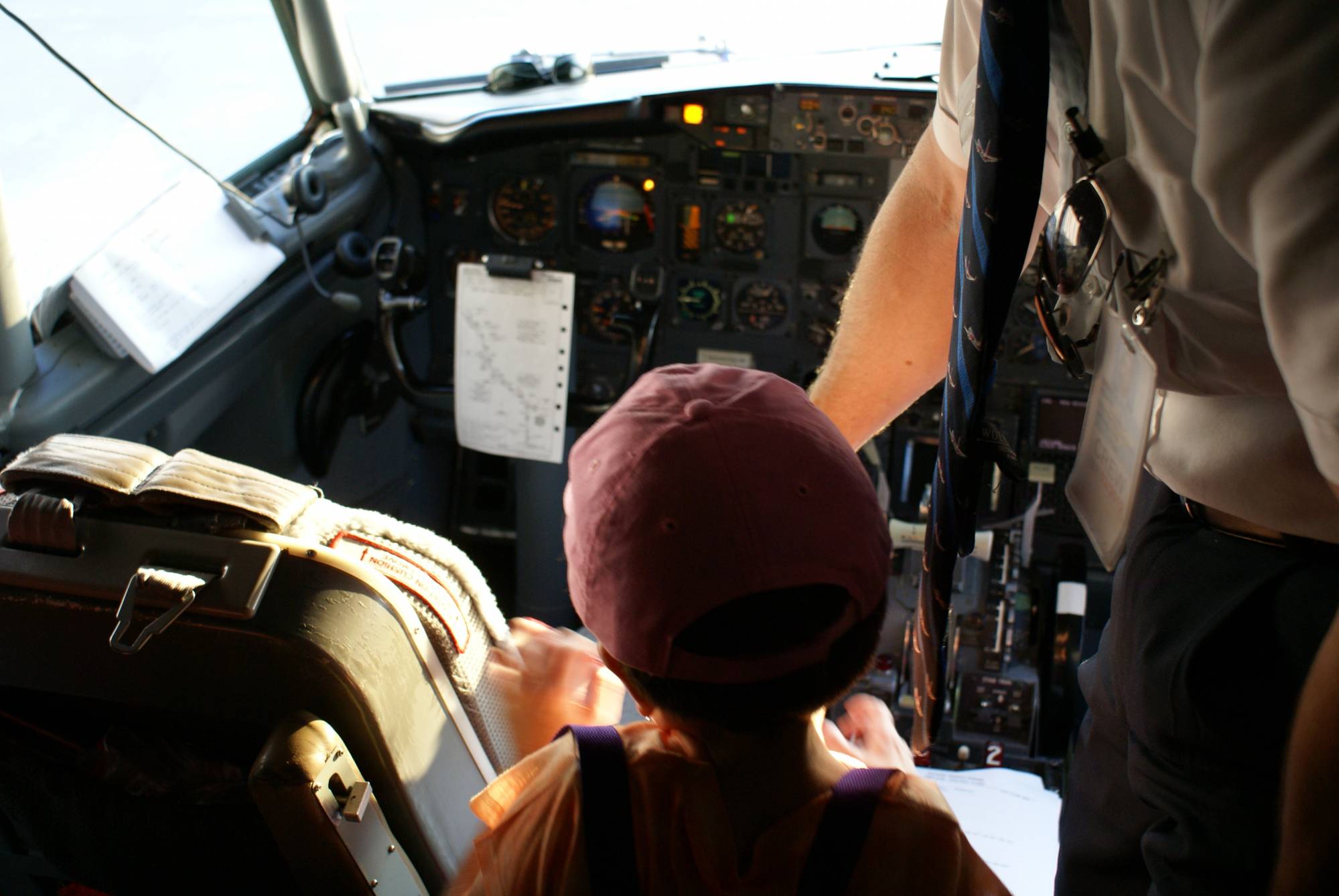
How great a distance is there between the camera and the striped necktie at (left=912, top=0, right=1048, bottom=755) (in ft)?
1.87

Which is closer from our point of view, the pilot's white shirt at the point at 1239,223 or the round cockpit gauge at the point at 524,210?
the pilot's white shirt at the point at 1239,223

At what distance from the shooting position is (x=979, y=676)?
2.24 m

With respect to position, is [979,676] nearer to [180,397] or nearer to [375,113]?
[180,397]

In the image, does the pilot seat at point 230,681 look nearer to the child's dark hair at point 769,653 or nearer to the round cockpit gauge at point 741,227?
the child's dark hair at point 769,653

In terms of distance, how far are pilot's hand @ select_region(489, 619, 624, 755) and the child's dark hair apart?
185mm

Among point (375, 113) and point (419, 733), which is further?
point (375, 113)

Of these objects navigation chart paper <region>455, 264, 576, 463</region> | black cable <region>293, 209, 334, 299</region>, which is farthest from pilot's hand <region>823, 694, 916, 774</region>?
black cable <region>293, 209, 334, 299</region>

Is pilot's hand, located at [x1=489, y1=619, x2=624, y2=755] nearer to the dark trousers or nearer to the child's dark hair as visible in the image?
the child's dark hair

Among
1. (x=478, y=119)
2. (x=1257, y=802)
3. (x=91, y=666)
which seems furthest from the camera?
(x=478, y=119)

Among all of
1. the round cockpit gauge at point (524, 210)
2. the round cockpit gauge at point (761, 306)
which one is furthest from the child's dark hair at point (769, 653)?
the round cockpit gauge at point (524, 210)

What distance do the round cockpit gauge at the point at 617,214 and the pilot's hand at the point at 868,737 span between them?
182cm

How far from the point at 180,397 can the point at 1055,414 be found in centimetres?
194

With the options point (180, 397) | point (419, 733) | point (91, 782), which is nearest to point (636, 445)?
point (419, 733)

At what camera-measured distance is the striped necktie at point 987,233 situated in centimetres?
57
